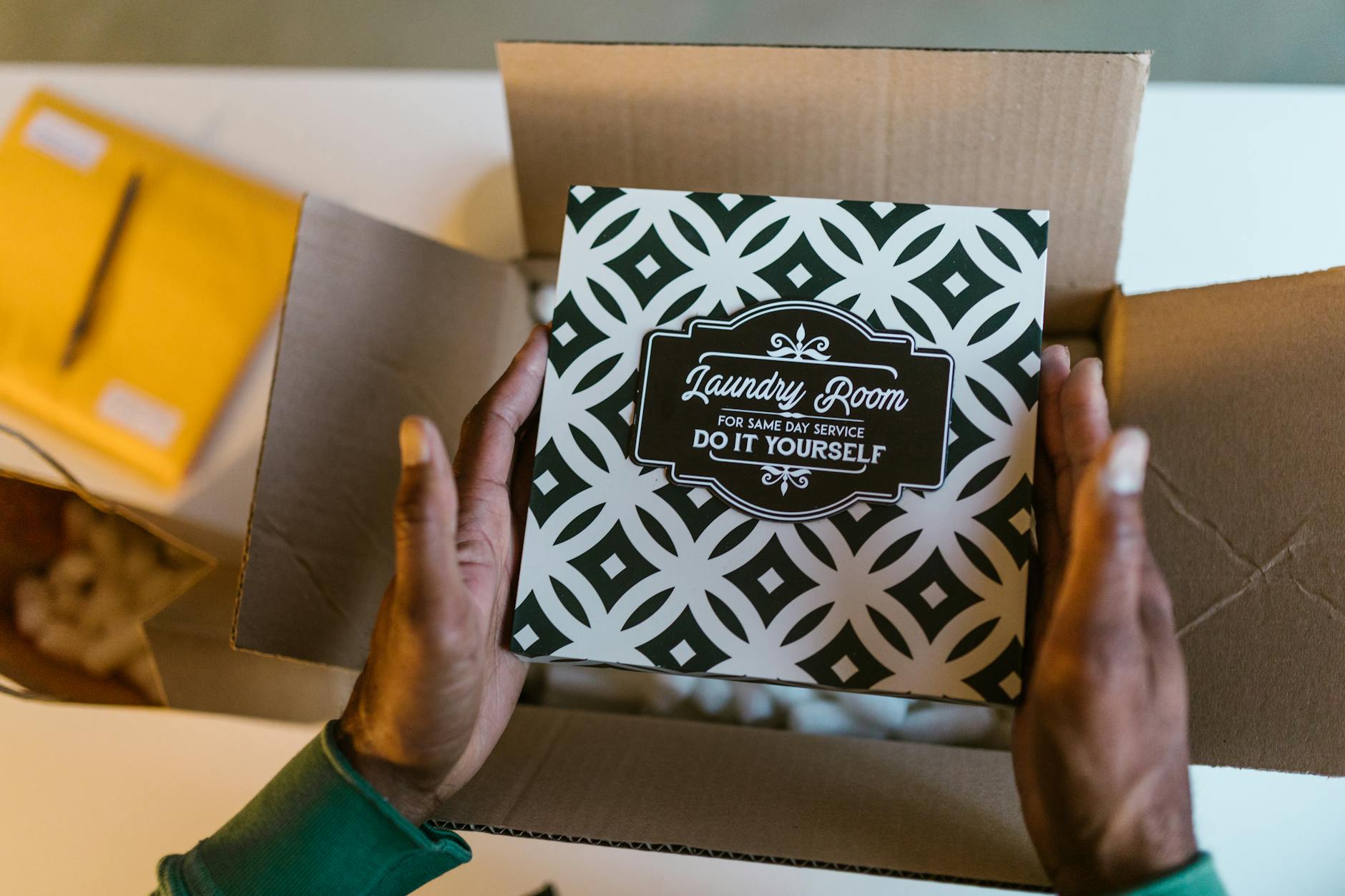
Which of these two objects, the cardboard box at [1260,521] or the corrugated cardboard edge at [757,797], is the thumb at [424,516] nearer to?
the corrugated cardboard edge at [757,797]

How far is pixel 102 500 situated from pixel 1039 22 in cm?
124

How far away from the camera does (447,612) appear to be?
0.46 metres

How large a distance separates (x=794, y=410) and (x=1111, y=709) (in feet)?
0.77

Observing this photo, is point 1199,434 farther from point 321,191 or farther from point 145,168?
point 145,168

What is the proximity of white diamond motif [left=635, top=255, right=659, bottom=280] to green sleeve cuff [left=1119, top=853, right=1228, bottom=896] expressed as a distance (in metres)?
0.44

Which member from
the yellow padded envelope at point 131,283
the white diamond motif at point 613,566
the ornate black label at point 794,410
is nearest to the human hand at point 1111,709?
the ornate black label at point 794,410

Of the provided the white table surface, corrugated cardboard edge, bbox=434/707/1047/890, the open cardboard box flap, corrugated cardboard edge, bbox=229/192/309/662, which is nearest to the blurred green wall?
the white table surface

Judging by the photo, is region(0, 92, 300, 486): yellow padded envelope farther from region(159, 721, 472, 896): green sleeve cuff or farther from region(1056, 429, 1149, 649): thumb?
region(1056, 429, 1149, 649): thumb

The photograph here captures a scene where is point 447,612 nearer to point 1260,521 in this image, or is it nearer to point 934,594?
point 934,594

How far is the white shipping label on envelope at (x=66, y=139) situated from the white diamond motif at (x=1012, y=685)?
37.7 inches

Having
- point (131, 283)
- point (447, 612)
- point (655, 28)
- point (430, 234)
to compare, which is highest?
point (655, 28)

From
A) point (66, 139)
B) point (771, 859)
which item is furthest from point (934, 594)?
point (66, 139)

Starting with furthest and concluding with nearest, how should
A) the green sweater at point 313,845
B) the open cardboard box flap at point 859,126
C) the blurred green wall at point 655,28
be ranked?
the blurred green wall at point 655,28 < the open cardboard box flap at point 859,126 < the green sweater at point 313,845

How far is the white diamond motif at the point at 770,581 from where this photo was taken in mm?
533
